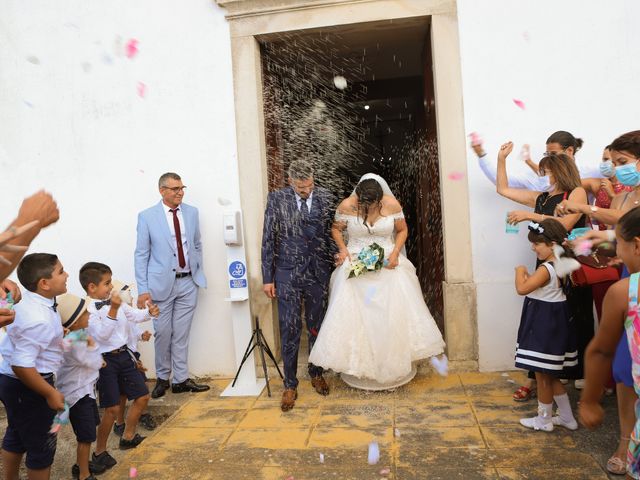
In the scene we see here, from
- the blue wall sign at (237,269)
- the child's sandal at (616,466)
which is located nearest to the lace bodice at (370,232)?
the blue wall sign at (237,269)

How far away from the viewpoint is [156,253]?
5.26m

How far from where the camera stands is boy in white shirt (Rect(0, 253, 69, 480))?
3.04 metres

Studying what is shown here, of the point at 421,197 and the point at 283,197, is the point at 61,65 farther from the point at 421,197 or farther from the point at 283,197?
the point at 421,197

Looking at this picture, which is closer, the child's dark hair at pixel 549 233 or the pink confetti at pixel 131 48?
the child's dark hair at pixel 549 233

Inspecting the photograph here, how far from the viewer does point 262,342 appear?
539cm

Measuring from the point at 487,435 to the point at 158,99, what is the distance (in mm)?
4346

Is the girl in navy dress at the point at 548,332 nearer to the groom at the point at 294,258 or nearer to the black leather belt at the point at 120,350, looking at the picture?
the groom at the point at 294,258

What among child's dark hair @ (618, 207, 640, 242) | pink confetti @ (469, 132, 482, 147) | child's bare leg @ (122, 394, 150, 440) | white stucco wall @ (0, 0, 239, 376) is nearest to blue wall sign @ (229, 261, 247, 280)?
white stucco wall @ (0, 0, 239, 376)

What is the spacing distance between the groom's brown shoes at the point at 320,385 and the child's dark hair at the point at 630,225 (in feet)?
10.6

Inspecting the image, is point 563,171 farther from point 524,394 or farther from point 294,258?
point 294,258

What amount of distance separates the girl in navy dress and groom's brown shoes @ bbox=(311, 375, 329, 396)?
5.81 ft

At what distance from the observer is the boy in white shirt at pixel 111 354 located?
3670 millimetres

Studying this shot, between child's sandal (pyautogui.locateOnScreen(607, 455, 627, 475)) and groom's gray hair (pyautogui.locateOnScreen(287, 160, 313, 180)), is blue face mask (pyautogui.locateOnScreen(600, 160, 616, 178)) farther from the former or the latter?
groom's gray hair (pyautogui.locateOnScreen(287, 160, 313, 180))

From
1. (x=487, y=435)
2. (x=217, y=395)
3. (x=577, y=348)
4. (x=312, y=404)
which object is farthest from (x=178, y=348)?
(x=577, y=348)
